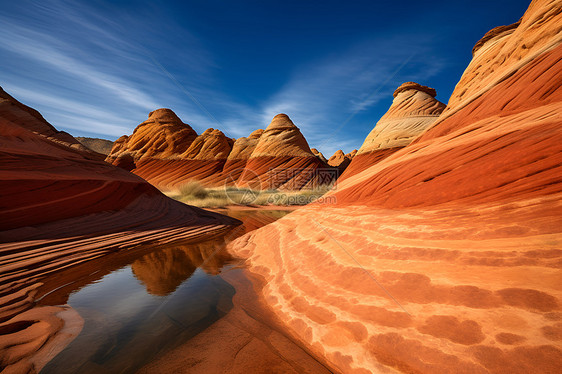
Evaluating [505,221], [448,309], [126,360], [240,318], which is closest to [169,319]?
[126,360]

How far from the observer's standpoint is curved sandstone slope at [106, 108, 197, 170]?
28.4 metres

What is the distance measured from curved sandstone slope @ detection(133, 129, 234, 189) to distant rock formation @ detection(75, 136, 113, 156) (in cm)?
7199

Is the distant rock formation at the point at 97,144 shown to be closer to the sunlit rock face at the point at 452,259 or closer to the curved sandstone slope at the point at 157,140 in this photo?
the curved sandstone slope at the point at 157,140

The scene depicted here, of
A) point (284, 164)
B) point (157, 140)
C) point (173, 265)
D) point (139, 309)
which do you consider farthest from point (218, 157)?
point (139, 309)

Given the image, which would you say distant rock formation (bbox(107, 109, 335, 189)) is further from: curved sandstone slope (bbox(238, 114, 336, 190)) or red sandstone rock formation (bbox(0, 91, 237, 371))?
red sandstone rock formation (bbox(0, 91, 237, 371))

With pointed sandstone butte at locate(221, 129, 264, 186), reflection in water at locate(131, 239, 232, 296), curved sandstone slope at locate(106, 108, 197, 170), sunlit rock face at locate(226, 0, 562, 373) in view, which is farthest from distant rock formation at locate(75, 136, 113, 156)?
sunlit rock face at locate(226, 0, 562, 373)

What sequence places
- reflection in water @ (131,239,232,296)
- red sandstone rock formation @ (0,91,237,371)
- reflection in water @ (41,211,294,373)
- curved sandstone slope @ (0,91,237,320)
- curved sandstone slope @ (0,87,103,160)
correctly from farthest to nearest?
curved sandstone slope @ (0,87,103,160), curved sandstone slope @ (0,91,237,320), reflection in water @ (131,239,232,296), red sandstone rock formation @ (0,91,237,371), reflection in water @ (41,211,294,373)

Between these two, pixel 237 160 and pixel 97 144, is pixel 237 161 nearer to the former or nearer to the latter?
pixel 237 160

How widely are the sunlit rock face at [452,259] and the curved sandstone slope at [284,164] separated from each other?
18808 millimetres

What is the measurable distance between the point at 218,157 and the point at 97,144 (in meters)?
85.1

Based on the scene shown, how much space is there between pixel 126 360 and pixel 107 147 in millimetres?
107698

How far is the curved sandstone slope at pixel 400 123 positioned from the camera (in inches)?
543

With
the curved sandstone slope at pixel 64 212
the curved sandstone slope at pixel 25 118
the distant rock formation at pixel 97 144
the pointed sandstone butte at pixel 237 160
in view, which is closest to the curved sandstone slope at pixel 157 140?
the curved sandstone slope at pixel 25 118

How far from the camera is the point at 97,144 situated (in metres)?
83.7
